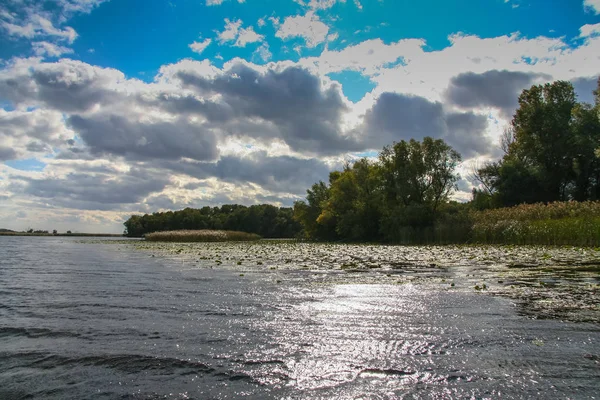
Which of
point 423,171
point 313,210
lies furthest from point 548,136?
point 313,210

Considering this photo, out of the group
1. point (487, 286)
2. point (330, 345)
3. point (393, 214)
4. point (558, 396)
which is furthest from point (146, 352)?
point (393, 214)

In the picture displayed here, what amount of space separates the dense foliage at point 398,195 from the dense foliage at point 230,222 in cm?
6779

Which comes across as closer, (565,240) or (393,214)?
(565,240)

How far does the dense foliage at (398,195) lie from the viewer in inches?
1827

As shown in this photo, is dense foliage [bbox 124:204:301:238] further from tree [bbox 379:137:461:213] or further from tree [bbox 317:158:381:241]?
tree [bbox 379:137:461:213]

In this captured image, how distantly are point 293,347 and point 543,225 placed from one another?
2978 cm

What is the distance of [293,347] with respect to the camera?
16.5ft

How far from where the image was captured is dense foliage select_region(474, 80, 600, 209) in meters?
46.4

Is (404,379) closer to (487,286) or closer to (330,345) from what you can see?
(330,345)

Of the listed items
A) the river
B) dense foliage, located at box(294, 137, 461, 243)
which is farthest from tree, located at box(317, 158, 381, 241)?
the river

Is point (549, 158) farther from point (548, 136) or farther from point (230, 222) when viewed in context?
point (230, 222)

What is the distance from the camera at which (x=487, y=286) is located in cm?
972

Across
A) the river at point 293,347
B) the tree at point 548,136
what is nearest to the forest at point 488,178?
the tree at point 548,136

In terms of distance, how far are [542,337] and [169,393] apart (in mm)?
4680
